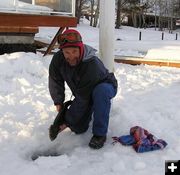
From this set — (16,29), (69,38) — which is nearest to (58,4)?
(16,29)

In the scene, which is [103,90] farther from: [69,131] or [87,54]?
[69,131]

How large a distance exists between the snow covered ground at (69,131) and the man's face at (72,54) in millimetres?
924

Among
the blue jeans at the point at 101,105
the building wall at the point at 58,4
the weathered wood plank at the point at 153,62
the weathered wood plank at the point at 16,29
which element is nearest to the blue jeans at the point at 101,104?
the blue jeans at the point at 101,105

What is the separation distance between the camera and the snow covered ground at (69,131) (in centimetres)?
398

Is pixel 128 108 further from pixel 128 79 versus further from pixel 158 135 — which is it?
pixel 128 79

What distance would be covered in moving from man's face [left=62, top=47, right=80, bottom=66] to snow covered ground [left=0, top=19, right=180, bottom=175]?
92 centimetres

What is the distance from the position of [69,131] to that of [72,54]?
1.05m

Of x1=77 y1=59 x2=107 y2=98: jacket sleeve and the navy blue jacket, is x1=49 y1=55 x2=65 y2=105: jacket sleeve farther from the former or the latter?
x1=77 y1=59 x2=107 y2=98: jacket sleeve

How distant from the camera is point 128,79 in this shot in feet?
27.0

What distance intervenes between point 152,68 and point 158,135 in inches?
211

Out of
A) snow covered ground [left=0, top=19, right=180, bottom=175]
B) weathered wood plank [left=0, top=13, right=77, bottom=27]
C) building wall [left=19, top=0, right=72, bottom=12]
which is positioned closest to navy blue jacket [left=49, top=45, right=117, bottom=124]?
snow covered ground [left=0, top=19, right=180, bottom=175]

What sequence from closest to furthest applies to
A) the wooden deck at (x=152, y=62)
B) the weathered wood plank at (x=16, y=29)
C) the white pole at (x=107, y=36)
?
the white pole at (x=107, y=36) → the weathered wood plank at (x=16, y=29) → the wooden deck at (x=152, y=62)

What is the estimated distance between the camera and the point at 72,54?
4.25 metres

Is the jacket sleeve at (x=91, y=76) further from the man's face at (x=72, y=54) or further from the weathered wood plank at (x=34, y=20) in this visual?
the weathered wood plank at (x=34, y=20)
